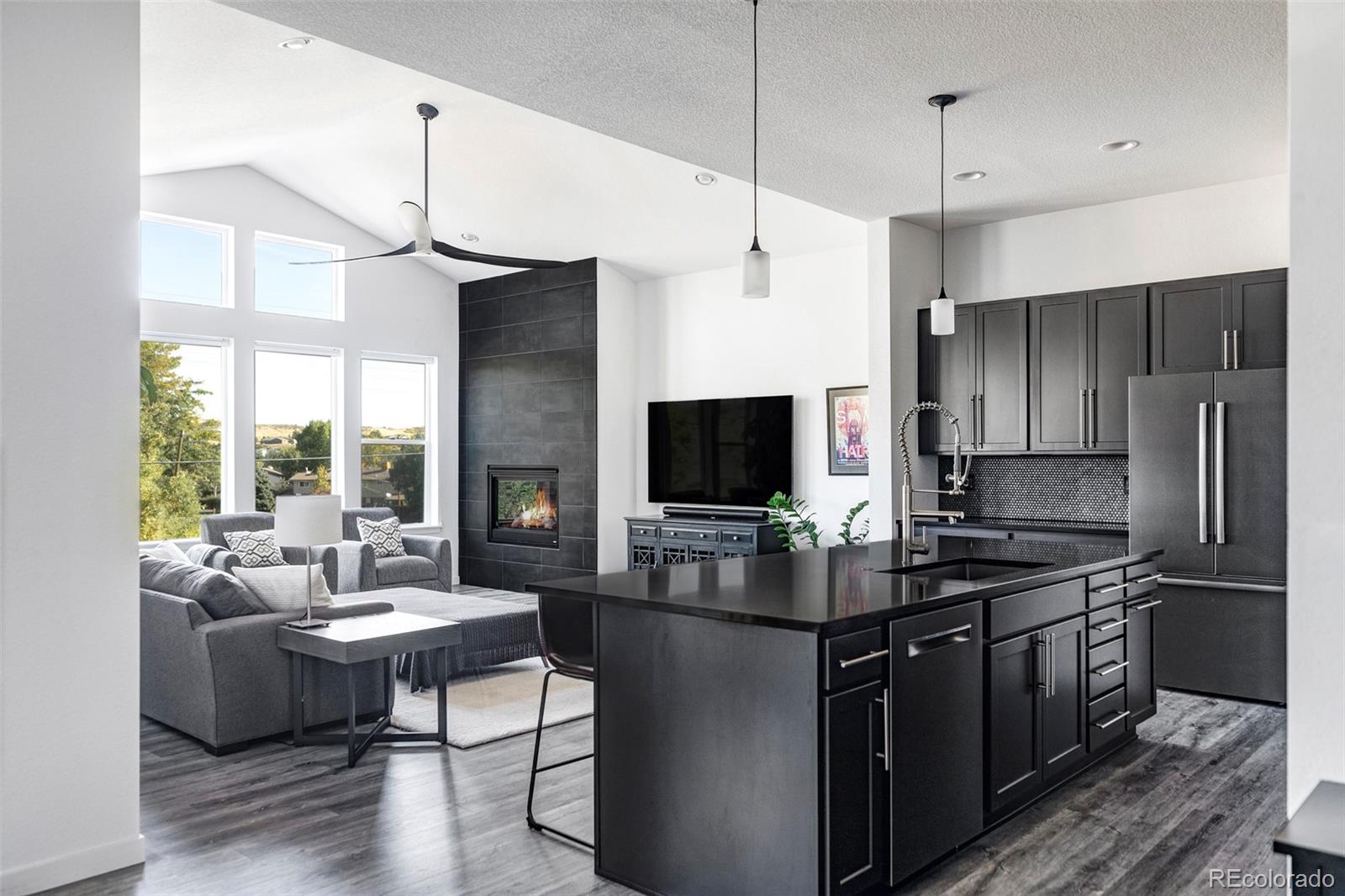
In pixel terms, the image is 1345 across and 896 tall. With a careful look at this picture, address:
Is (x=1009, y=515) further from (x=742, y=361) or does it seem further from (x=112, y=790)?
(x=112, y=790)

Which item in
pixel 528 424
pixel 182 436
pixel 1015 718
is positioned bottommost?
pixel 1015 718

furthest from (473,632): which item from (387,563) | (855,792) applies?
(855,792)

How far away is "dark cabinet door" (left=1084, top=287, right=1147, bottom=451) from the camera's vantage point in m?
5.33

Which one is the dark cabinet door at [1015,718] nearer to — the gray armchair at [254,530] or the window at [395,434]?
the gray armchair at [254,530]

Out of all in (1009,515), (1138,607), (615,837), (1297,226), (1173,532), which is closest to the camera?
(1297,226)

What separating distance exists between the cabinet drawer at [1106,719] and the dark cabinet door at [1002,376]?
7.21ft

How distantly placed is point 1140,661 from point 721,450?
4258 millimetres

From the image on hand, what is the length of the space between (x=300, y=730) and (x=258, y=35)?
3.42m

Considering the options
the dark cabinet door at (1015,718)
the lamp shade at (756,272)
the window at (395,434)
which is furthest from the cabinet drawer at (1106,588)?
the window at (395,434)

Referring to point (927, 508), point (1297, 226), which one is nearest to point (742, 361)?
point (927, 508)

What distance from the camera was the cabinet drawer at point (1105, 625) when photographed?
361 cm

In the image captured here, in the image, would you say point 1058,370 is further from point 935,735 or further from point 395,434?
point 395,434

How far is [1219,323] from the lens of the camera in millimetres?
5039

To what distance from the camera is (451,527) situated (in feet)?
31.5
